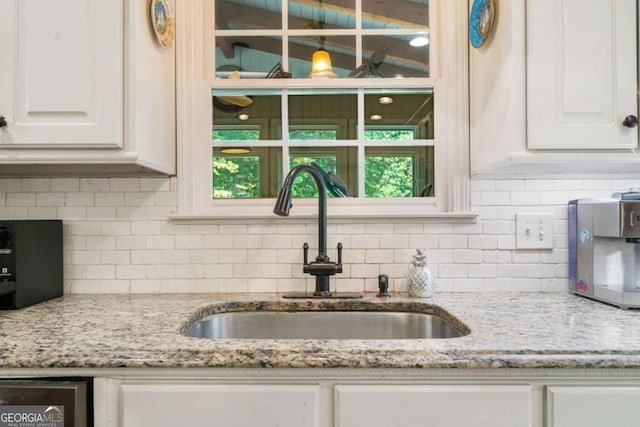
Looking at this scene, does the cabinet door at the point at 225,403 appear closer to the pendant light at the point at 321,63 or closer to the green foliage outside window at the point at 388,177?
the green foliage outside window at the point at 388,177

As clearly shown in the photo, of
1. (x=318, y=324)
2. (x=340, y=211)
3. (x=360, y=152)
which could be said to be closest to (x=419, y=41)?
(x=360, y=152)

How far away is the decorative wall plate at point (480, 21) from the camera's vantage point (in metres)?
Result: 1.37

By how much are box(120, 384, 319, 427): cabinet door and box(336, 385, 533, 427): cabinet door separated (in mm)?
111

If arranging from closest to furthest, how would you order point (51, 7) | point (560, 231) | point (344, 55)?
point (51, 7) < point (560, 231) < point (344, 55)

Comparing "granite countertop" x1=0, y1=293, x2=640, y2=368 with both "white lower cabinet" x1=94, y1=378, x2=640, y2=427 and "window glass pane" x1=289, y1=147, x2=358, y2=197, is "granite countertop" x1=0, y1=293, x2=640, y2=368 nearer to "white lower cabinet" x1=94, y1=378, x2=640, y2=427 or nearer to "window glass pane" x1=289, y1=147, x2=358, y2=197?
"white lower cabinet" x1=94, y1=378, x2=640, y2=427

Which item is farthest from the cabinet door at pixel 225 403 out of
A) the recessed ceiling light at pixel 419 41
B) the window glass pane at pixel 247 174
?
the recessed ceiling light at pixel 419 41

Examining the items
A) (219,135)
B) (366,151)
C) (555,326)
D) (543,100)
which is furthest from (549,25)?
(219,135)

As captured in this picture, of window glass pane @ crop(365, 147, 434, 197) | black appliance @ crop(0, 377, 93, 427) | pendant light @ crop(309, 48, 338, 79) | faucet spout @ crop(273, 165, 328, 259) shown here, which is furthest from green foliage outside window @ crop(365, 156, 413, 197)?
black appliance @ crop(0, 377, 93, 427)

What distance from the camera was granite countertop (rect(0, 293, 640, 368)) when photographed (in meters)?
0.87

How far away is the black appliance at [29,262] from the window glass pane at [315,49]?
1.06 m

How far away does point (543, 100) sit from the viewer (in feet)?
3.99

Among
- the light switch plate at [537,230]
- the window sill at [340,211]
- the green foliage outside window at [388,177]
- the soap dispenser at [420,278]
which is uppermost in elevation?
the green foliage outside window at [388,177]

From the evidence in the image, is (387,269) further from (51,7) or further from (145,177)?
(51,7)

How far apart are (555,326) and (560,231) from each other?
2.03 feet
